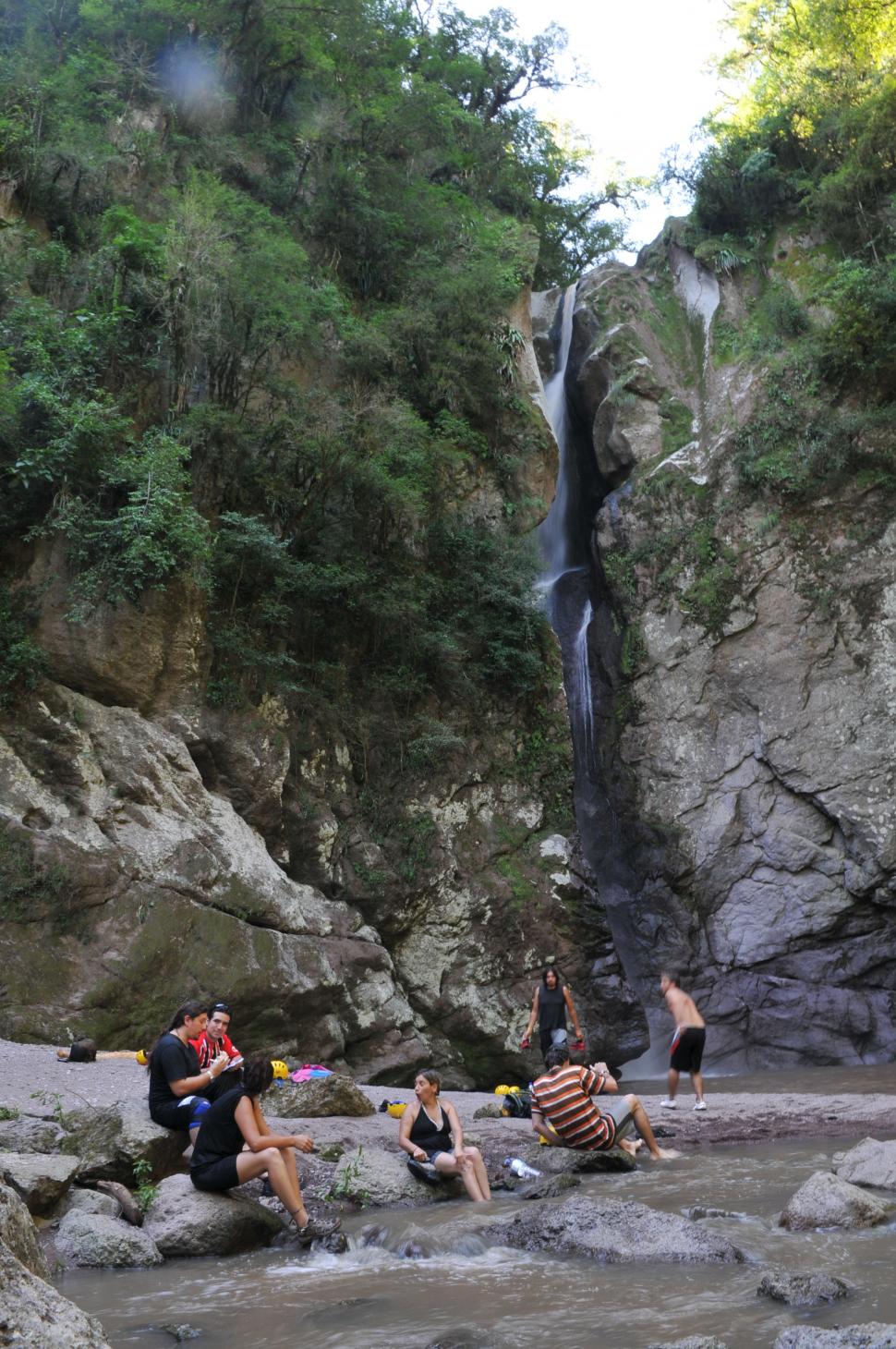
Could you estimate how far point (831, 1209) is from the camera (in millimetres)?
6418

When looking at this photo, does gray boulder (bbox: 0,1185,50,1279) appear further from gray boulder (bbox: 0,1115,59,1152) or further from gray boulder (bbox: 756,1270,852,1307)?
gray boulder (bbox: 0,1115,59,1152)

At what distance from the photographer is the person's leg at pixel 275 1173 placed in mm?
6727

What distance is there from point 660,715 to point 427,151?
53.6 feet

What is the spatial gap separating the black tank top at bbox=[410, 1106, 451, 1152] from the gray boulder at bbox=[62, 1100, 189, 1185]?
6.04 ft

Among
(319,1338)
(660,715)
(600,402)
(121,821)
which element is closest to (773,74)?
(600,402)

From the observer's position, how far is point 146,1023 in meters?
11.6

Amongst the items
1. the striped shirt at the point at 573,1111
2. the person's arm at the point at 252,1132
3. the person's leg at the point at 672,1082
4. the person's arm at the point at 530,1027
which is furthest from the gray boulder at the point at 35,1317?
the person's leg at the point at 672,1082

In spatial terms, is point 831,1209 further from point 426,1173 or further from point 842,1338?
point 426,1173

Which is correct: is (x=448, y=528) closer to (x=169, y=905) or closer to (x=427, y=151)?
(x=169, y=905)

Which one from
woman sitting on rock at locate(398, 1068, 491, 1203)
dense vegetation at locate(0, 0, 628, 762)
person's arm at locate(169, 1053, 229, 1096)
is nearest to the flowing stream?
woman sitting on rock at locate(398, 1068, 491, 1203)

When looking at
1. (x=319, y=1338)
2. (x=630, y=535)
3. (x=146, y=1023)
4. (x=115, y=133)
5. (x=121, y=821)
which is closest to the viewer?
Answer: (x=319, y=1338)

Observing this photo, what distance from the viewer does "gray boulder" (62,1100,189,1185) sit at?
717 centimetres

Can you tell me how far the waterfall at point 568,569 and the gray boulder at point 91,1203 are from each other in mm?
15667

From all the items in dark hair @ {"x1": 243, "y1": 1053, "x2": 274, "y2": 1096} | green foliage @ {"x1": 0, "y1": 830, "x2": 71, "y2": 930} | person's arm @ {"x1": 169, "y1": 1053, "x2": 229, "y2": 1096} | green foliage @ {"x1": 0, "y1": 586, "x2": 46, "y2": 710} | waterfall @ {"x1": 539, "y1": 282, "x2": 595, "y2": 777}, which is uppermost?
waterfall @ {"x1": 539, "y1": 282, "x2": 595, "y2": 777}
